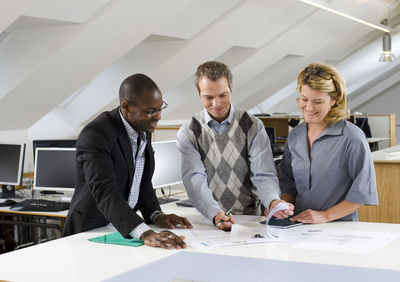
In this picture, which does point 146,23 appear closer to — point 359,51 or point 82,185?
point 82,185

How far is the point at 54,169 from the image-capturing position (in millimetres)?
5227

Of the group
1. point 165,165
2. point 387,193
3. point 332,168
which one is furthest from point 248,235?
point 387,193

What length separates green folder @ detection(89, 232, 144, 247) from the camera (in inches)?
94.5

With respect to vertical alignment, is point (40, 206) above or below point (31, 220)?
above

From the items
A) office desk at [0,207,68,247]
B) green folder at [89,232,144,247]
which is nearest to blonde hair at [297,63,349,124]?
green folder at [89,232,144,247]

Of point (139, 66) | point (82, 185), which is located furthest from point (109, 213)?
point (139, 66)

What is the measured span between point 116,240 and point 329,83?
1153mm

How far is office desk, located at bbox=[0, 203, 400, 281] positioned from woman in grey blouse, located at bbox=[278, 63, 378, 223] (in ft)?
1.21

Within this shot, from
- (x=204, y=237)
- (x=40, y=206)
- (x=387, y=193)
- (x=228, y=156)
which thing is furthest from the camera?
(x=387, y=193)

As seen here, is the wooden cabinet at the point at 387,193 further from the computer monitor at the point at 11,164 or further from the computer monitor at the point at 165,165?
the computer monitor at the point at 11,164

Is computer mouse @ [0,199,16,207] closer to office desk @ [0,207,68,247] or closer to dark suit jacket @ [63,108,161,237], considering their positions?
office desk @ [0,207,68,247]

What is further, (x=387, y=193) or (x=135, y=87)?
(x=387, y=193)

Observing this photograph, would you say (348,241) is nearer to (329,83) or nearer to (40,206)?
(329,83)

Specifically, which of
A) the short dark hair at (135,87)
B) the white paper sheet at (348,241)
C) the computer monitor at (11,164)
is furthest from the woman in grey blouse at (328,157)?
the computer monitor at (11,164)
